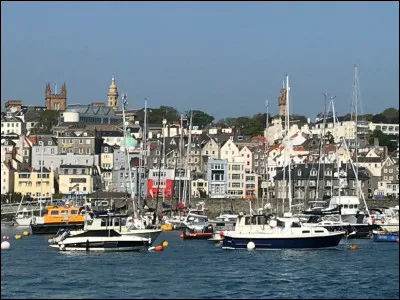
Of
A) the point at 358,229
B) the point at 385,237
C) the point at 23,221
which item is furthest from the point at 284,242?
the point at 23,221

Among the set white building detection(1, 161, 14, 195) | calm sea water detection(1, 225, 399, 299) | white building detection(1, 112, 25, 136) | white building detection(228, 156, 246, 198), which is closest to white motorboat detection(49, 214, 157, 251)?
calm sea water detection(1, 225, 399, 299)

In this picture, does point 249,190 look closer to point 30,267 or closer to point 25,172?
point 25,172

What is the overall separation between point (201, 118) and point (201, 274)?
102385 millimetres

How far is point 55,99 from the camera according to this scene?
140125 mm

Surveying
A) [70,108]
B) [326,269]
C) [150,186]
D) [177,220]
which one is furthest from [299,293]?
[70,108]

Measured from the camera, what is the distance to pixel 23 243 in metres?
47.9

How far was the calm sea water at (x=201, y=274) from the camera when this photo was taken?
27.7m

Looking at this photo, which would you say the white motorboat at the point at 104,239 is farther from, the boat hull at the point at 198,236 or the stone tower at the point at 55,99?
the stone tower at the point at 55,99

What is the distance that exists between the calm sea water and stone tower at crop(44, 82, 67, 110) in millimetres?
96547

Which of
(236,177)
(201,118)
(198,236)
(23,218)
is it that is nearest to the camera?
(198,236)

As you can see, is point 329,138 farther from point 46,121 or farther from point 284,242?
point 284,242

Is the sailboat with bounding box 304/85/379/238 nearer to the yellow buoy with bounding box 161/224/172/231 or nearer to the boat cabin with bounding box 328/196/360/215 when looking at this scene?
the boat cabin with bounding box 328/196/360/215

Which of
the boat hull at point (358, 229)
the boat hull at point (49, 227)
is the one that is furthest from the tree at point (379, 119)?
the boat hull at point (49, 227)

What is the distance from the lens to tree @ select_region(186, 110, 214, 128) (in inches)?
5181
